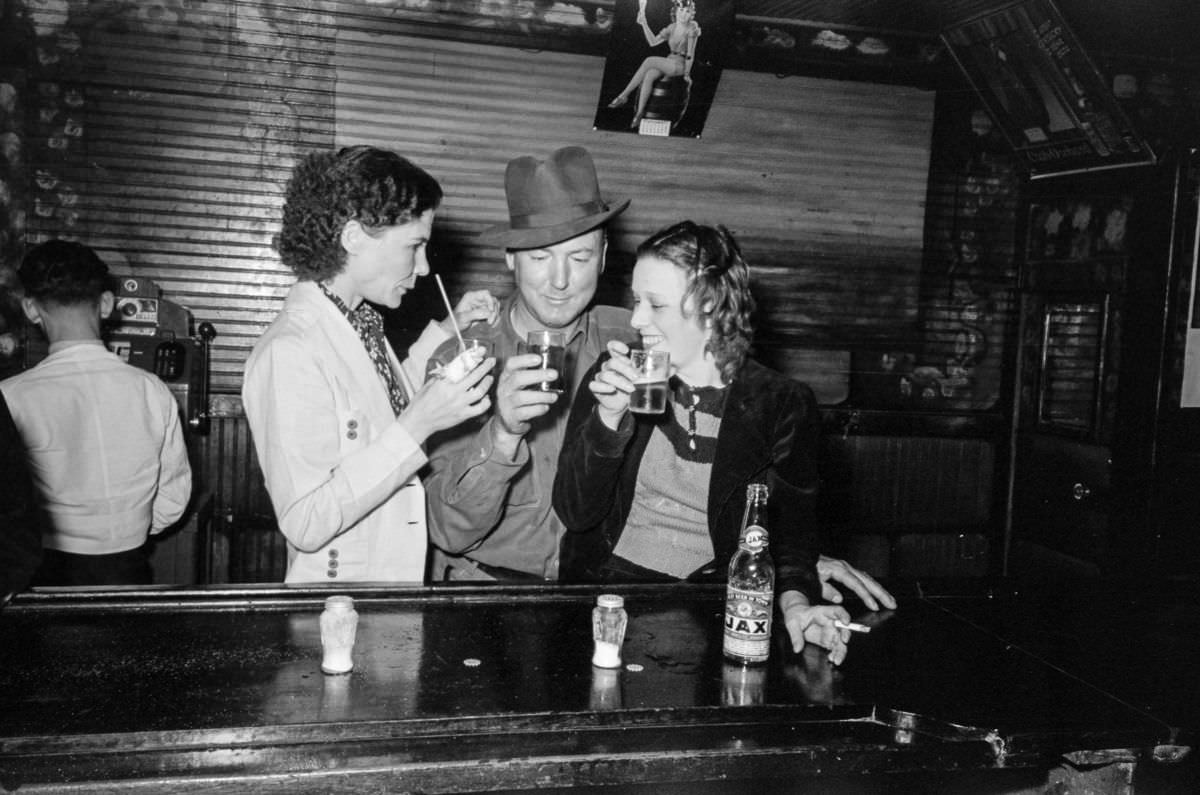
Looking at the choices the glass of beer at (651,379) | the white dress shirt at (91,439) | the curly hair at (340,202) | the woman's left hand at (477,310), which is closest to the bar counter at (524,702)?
the glass of beer at (651,379)

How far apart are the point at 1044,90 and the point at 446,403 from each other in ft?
13.7

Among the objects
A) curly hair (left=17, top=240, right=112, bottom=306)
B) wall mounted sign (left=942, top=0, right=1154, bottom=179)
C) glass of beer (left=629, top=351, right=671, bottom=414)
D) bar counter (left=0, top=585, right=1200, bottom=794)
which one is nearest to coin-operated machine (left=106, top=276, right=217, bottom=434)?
curly hair (left=17, top=240, right=112, bottom=306)

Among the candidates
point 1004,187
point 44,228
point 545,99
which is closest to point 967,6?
point 1004,187

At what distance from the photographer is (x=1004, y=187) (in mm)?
5680

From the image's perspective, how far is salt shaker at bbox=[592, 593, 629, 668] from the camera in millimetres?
1807

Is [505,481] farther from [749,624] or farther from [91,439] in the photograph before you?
[91,439]

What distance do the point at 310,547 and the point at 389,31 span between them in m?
3.42

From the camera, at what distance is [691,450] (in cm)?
250

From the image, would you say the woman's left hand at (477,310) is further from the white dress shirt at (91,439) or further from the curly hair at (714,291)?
the white dress shirt at (91,439)

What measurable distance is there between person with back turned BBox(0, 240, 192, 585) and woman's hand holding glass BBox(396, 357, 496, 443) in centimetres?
184

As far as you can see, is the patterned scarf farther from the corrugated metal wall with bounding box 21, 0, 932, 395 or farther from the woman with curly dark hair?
the corrugated metal wall with bounding box 21, 0, 932, 395

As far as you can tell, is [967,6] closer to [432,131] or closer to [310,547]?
[432,131]

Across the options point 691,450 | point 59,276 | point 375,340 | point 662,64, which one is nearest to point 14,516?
point 375,340

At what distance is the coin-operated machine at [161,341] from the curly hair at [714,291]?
2.78 metres
